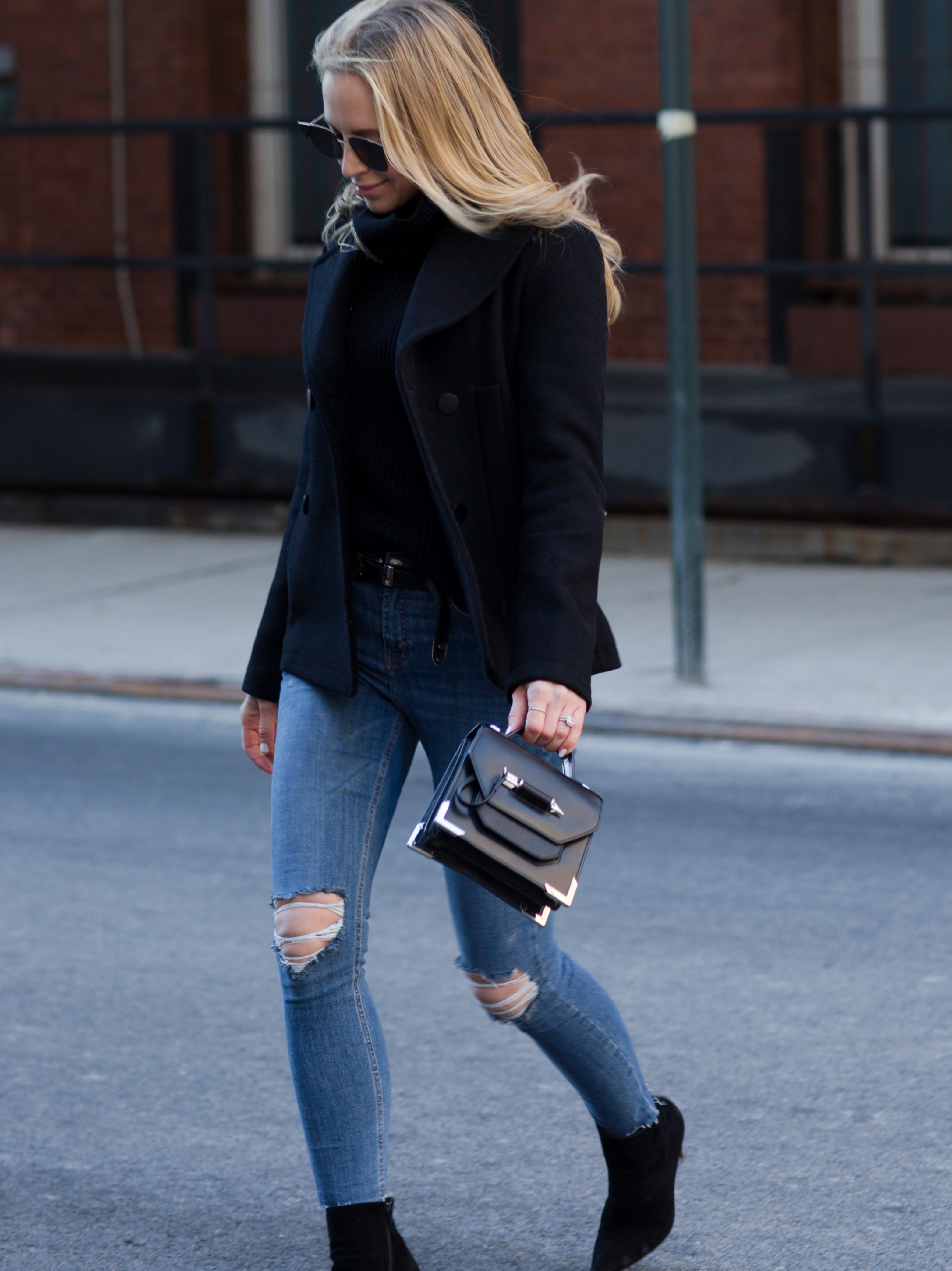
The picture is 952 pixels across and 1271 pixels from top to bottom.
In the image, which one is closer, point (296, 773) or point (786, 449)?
point (296, 773)

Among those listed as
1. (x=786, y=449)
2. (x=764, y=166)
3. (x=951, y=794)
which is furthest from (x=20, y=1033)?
(x=764, y=166)

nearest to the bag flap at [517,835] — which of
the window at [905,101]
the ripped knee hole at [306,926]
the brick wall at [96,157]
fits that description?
the ripped knee hole at [306,926]

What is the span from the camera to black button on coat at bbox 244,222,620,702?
2.85 meters

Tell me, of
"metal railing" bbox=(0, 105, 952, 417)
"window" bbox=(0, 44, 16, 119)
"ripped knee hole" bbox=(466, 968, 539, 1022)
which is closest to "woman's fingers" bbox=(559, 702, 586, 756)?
"ripped knee hole" bbox=(466, 968, 539, 1022)

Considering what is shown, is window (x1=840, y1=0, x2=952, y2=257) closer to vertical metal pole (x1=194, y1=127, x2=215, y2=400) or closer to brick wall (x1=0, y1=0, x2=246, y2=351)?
vertical metal pole (x1=194, y1=127, x2=215, y2=400)

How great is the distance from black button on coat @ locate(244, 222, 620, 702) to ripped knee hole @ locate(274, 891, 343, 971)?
411mm

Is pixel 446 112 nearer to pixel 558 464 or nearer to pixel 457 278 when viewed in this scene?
pixel 457 278

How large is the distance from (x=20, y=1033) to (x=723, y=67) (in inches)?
375

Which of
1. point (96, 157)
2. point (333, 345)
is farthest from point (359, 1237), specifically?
point (96, 157)

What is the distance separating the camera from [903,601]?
9258 mm

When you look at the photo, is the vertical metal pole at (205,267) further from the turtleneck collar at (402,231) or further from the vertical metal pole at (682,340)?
the turtleneck collar at (402,231)

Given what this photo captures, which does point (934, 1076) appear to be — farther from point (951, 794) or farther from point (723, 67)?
point (723, 67)

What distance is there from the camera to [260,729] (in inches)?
130

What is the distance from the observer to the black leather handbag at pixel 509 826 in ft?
9.07
